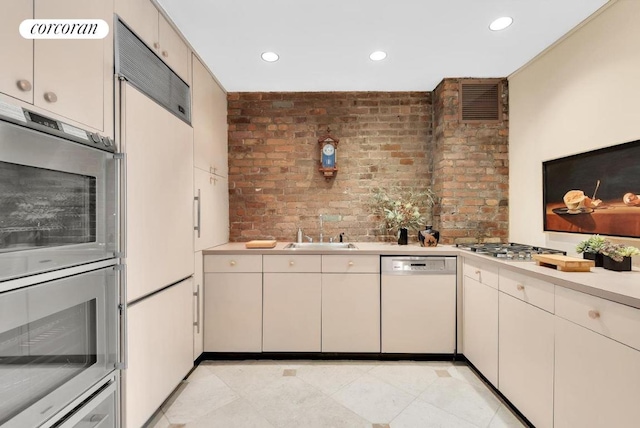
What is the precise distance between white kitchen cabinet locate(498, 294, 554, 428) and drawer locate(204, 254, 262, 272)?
191 cm

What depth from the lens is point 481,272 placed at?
2.24m

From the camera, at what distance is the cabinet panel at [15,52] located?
0.98 m

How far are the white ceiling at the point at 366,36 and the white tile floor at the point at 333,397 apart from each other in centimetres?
263

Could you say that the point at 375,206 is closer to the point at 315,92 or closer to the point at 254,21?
the point at 315,92

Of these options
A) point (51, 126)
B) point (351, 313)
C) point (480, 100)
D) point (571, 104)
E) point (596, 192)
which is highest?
point (480, 100)

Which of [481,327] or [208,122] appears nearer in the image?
[481,327]

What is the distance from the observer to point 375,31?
213 centimetres

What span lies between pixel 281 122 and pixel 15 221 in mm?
2500

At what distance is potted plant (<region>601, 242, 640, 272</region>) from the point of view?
5.25 feet

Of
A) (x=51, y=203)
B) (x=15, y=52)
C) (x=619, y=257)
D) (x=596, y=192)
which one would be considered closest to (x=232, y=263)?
(x=51, y=203)

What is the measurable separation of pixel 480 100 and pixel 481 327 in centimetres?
211

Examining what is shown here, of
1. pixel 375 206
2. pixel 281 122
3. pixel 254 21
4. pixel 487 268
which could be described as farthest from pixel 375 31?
pixel 487 268

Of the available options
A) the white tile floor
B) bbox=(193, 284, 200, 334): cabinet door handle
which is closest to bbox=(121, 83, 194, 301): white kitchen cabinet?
bbox=(193, 284, 200, 334): cabinet door handle

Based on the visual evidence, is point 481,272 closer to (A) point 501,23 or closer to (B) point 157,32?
(A) point 501,23
